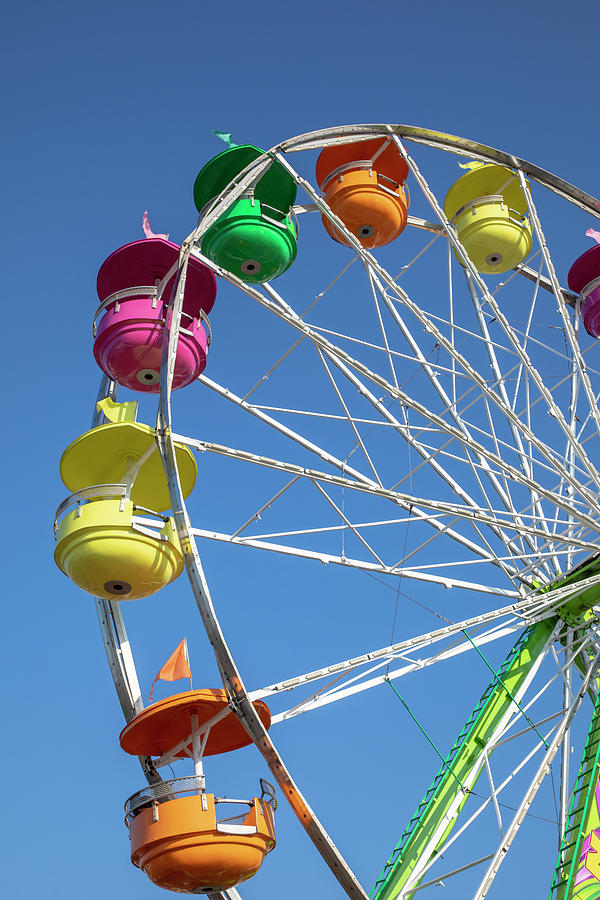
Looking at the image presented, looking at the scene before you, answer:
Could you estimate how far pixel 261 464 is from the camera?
25.8 ft

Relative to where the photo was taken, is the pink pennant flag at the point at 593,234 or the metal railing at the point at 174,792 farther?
the pink pennant flag at the point at 593,234

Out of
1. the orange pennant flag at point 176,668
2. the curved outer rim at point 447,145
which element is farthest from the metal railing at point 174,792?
the curved outer rim at point 447,145

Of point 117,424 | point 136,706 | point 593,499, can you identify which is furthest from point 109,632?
point 593,499

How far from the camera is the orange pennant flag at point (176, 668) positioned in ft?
28.0

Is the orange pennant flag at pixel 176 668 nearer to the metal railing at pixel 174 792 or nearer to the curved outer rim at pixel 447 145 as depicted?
the metal railing at pixel 174 792

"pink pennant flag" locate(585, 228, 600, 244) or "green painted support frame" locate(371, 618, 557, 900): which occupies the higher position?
"pink pennant flag" locate(585, 228, 600, 244)

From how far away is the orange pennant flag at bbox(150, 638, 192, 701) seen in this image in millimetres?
8539

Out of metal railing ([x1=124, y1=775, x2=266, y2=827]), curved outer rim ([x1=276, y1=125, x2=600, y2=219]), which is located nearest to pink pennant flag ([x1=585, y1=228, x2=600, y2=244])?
curved outer rim ([x1=276, y1=125, x2=600, y2=219])

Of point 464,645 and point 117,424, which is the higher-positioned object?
point 117,424

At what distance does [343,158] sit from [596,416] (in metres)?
3.50

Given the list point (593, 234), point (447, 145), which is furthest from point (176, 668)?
point (593, 234)

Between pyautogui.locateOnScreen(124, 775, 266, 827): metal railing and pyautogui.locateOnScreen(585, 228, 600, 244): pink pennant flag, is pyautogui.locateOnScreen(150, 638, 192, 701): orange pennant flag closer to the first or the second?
pyautogui.locateOnScreen(124, 775, 266, 827): metal railing

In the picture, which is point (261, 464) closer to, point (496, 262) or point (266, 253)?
point (266, 253)

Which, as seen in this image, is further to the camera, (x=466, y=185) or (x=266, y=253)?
(x=466, y=185)
